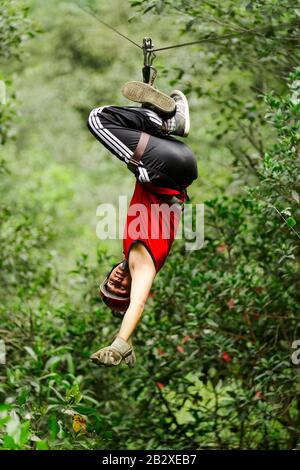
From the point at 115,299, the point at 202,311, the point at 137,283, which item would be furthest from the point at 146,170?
the point at 202,311

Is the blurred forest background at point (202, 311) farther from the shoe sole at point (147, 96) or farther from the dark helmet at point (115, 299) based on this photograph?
the shoe sole at point (147, 96)

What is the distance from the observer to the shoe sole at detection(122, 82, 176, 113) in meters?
3.06

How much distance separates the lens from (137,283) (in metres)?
3.15

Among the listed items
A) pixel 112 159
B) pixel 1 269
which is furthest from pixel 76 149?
pixel 1 269

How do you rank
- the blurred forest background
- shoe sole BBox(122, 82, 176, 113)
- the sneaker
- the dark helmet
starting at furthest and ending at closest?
the blurred forest background
the dark helmet
the sneaker
shoe sole BBox(122, 82, 176, 113)

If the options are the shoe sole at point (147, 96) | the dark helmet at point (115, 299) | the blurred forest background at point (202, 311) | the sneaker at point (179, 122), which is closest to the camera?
the shoe sole at point (147, 96)

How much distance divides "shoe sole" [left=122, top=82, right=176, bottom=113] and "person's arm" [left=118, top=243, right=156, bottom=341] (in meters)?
0.50

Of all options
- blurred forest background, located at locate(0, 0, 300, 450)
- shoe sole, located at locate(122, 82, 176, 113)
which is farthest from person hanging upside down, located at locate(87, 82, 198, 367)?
blurred forest background, located at locate(0, 0, 300, 450)

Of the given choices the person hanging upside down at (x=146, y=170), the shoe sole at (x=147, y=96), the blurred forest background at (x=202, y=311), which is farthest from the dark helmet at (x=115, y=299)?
the shoe sole at (x=147, y=96)

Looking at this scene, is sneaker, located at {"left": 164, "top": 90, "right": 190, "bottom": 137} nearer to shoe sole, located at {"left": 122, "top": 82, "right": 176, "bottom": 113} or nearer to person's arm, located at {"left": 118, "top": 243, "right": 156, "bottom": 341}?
shoe sole, located at {"left": 122, "top": 82, "right": 176, "bottom": 113}

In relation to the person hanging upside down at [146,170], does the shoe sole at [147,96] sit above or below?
above

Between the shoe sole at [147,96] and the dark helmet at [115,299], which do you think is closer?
the shoe sole at [147,96]

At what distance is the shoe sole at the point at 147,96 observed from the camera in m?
3.06

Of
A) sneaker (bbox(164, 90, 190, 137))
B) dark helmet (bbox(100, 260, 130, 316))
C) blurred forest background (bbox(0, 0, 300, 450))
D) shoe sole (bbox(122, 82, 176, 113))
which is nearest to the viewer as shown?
shoe sole (bbox(122, 82, 176, 113))
